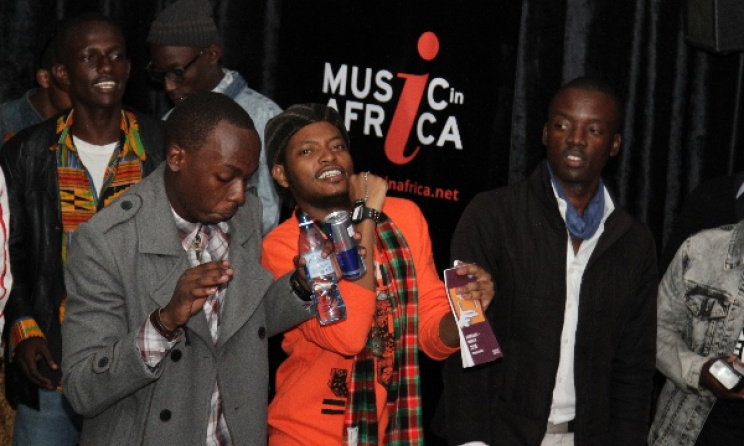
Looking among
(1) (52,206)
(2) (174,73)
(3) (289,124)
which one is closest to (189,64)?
(2) (174,73)

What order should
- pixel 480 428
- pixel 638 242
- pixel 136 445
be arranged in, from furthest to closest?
1. pixel 638 242
2. pixel 480 428
3. pixel 136 445

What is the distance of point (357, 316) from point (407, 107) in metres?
1.90

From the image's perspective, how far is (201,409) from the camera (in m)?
2.71

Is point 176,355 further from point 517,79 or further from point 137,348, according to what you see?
point 517,79

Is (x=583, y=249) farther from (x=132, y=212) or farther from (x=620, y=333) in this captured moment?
(x=132, y=212)

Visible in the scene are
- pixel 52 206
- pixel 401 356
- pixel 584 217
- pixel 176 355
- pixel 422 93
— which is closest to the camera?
pixel 176 355

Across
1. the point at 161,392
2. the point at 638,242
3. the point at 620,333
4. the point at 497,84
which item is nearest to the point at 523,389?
the point at 620,333

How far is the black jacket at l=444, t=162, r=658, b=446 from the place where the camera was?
3303mm

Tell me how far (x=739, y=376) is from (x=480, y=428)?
2.74 ft

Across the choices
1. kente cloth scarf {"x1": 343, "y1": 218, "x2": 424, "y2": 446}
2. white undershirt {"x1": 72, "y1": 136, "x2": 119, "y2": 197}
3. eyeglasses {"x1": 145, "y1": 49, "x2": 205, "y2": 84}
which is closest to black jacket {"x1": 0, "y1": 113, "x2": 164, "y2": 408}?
white undershirt {"x1": 72, "y1": 136, "x2": 119, "y2": 197}

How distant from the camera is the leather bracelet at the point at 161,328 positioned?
8.34 feet

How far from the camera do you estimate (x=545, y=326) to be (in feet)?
10.9

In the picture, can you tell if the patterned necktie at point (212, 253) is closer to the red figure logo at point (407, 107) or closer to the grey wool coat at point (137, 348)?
the grey wool coat at point (137, 348)

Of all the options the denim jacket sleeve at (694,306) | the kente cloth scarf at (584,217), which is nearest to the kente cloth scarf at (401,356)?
the kente cloth scarf at (584,217)
